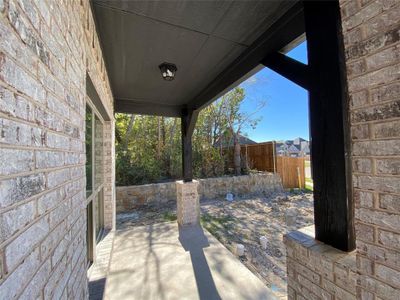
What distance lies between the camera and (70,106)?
1076mm

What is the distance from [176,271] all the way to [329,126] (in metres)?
2.54

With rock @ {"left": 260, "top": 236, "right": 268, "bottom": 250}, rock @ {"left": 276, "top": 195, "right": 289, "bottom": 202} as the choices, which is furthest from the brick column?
rock @ {"left": 276, "top": 195, "right": 289, "bottom": 202}

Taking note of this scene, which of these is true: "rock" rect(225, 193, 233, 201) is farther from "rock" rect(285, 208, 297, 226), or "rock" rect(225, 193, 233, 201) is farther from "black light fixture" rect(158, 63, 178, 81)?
"black light fixture" rect(158, 63, 178, 81)

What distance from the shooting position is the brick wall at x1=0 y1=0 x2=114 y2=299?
0.53m

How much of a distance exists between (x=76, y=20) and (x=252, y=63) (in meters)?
1.65

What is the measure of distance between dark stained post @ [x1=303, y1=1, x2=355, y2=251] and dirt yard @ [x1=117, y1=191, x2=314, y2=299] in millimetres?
1473

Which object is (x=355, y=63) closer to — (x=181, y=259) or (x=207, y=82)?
(x=207, y=82)

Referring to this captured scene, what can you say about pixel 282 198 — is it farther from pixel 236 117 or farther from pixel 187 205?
pixel 187 205

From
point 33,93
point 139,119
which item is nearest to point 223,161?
point 139,119

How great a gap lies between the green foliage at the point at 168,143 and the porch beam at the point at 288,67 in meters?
6.11

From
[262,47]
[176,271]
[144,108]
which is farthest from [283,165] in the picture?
[262,47]

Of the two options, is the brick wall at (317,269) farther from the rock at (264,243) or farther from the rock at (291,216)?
the rock at (291,216)

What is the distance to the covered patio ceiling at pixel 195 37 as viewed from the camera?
161cm

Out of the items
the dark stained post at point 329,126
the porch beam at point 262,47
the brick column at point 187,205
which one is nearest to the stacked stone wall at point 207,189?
the brick column at point 187,205
